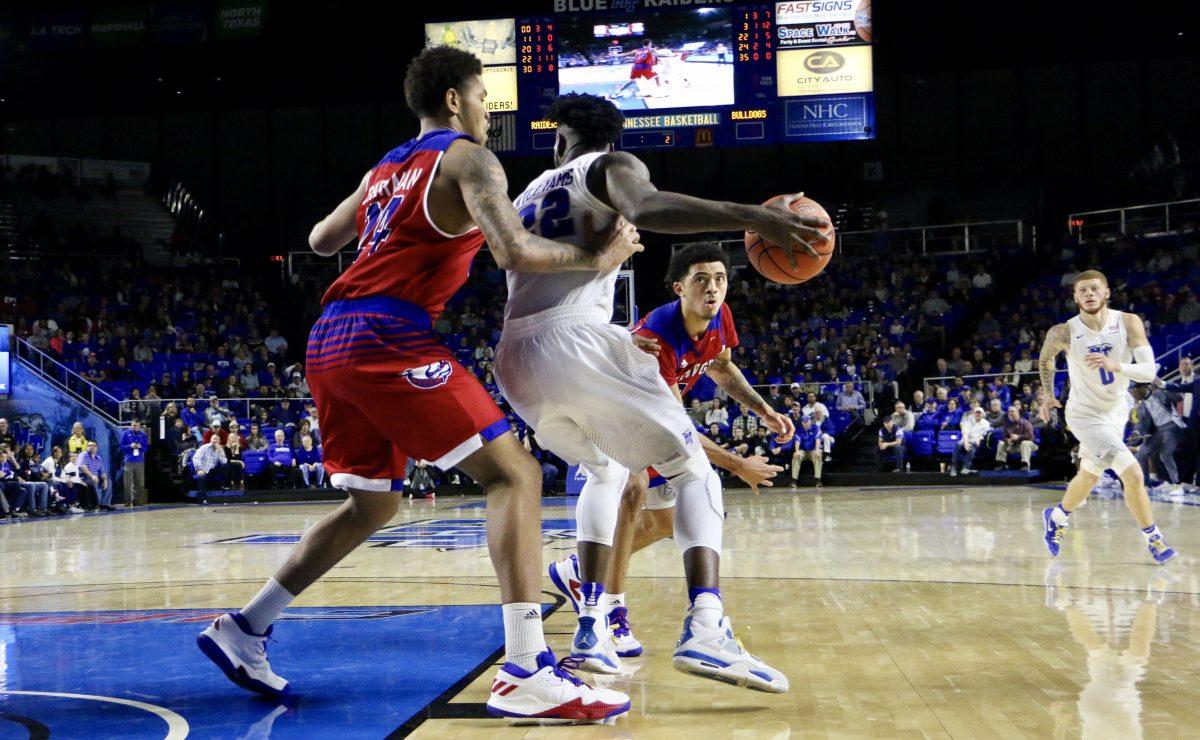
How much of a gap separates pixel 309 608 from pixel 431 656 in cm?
148

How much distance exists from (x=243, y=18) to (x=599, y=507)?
22305mm

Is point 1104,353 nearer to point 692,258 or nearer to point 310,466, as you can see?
point 692,258

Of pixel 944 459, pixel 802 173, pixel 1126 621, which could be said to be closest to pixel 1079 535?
pixel 1126 621

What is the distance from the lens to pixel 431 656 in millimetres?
3979

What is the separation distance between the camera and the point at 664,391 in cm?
349

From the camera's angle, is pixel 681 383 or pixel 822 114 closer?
pixel 681 383

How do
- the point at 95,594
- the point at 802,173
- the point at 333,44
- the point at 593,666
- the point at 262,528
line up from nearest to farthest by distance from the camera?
1. the point at 593,666
2. the point at 95,594
3. the point at 262,528
4. the point at 333,44
5. the point at 802,173

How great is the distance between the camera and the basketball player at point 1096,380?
276 inches

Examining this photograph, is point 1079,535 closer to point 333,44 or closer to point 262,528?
point 262,528

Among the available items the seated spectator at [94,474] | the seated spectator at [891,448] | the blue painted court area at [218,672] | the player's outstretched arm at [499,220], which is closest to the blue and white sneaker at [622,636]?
the blue painted court area at [218,672]

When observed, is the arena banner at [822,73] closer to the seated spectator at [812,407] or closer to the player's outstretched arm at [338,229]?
the seated spectator at [812,407]

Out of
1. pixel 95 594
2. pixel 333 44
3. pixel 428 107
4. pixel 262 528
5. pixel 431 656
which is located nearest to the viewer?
pixel 428 107

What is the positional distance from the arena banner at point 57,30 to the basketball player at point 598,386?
23.5 meters

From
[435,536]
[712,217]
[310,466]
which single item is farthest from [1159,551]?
[310,466]
